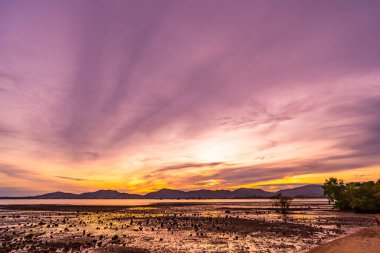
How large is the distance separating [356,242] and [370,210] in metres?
65.3

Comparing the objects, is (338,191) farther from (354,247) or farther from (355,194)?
(354,247)

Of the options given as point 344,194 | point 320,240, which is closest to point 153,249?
point 320,240

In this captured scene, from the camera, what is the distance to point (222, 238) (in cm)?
3519

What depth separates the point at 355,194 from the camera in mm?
87312

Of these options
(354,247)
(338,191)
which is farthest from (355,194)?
(354,247)

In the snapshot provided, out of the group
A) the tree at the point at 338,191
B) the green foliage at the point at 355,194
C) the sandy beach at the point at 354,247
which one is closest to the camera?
the sandy beach at the point at 354,247

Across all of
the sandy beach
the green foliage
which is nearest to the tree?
the green foliage

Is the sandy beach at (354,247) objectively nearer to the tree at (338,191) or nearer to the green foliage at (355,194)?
the green foliage at (355,194)

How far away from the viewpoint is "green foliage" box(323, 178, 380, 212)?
81.0 meters

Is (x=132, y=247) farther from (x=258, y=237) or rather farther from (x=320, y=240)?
(x=320, y=240)

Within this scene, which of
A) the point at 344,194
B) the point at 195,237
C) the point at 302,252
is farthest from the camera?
the point at 344,194

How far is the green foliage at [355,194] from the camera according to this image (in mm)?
81000

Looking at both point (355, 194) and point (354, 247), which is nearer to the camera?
point (354, 247)

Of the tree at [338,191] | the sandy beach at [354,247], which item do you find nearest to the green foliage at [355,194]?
the tree at [338,191]
